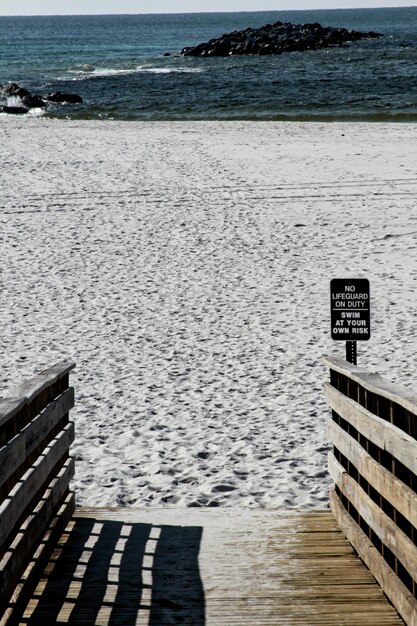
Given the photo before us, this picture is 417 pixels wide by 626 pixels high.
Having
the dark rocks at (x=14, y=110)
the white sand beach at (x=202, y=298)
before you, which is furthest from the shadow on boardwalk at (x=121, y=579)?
the dark rocks at (x=14, y=110)

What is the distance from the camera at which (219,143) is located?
89.8 ft

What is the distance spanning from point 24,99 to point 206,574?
142 ft

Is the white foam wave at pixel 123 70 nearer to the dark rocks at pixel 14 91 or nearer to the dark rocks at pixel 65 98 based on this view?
the dark rocks at pixel 14 91

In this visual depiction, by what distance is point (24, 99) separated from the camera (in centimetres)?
4597

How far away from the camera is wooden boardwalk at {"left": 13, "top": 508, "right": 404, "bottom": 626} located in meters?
4.35

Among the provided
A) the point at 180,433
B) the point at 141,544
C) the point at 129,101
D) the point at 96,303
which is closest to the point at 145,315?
the point at 96,303

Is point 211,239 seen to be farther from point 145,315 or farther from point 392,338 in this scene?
point 392,338

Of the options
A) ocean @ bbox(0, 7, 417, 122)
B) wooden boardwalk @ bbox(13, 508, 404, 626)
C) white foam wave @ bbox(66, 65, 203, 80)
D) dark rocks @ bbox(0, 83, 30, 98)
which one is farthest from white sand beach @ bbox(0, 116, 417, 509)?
white foam wave @ bbox(66, 65, 203, 80)

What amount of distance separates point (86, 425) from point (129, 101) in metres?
39.5

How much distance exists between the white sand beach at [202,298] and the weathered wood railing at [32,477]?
1.26m

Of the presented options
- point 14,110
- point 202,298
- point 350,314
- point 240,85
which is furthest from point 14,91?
point 350,314

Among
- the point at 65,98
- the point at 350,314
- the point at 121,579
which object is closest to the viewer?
the point at 121,579

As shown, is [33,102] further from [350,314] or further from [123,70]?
[350,314]

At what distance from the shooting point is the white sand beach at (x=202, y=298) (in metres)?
7.73
